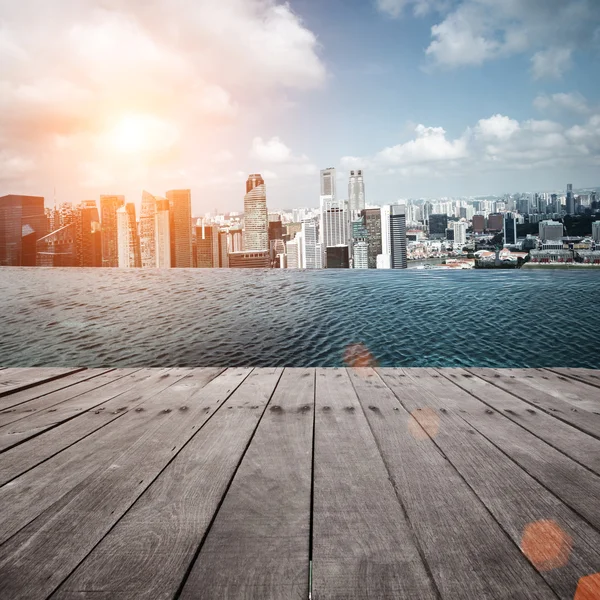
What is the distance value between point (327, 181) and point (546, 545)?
5361 inches

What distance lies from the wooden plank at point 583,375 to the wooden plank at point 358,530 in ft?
3.97

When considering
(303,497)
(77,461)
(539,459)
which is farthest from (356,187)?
(303,497)

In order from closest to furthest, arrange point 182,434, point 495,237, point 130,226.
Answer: point 182,434 → point 495,237 → point 130,226

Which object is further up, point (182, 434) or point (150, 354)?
point (182, 434)

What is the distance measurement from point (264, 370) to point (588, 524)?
1.54 meters

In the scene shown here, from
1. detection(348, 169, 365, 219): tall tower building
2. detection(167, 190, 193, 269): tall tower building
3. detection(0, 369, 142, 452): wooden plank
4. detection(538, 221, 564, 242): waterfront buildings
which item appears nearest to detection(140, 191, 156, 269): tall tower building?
detection(167, 190, 193, 269): tall tower building

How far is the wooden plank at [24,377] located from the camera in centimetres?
186

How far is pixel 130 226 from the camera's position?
39.2m

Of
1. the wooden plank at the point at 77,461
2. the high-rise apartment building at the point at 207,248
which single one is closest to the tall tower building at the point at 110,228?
the high-rise apartment building at the point at 207,248

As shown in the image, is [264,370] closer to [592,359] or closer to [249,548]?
[249,548]

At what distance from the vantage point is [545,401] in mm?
1529

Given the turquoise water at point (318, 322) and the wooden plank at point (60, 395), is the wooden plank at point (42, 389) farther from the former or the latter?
the turquoise water at point (318, 322)

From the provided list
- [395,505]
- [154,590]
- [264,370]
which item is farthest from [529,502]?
[264,370]

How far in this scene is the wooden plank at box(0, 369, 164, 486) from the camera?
1.06 metres
